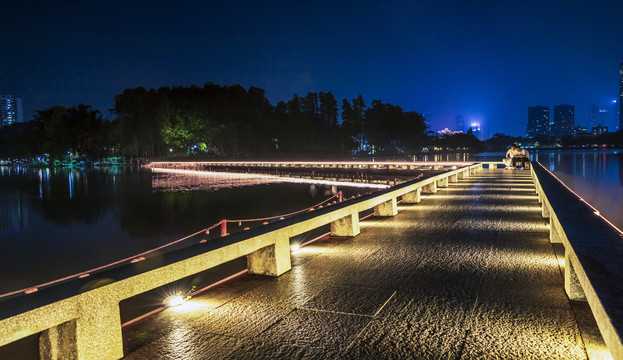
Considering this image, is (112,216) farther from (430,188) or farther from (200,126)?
(200,126)

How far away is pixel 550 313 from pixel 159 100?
93838mm

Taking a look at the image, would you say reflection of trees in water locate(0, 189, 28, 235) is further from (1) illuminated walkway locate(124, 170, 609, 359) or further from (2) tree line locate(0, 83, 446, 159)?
(2) tree line locate(0, 83, 446, 159)

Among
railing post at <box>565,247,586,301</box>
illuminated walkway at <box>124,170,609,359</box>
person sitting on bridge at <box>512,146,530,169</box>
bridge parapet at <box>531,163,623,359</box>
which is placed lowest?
illuminated walkway at <box>124,170,609,359</box>

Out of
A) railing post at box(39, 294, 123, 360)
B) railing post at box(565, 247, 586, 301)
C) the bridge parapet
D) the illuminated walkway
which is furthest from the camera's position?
railing post at box(565, 247, 586, 301)

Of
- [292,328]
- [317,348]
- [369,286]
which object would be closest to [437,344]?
[317,348]

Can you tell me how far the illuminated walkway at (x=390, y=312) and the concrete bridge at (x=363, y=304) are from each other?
17 millimetres

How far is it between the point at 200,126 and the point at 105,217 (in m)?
62.0

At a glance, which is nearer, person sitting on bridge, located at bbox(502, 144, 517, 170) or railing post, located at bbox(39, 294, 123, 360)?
railing post, located at bbox(39, 294, 123, 360)

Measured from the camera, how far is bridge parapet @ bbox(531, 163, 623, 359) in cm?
297

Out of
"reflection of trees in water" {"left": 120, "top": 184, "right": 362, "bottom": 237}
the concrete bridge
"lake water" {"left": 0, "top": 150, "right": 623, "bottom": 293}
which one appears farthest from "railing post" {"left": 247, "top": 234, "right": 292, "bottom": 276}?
"reflection of trees in water" {"left": 120, "top": 184, "right": 362, "bottom": 237}

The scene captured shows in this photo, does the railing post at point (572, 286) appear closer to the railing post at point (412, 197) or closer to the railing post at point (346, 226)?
the railing post at point (346, 226)

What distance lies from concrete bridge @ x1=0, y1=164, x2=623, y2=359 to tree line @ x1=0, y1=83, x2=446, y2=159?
76.4 metres

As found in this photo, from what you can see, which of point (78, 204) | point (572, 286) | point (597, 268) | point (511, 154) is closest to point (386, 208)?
point (572, 286)

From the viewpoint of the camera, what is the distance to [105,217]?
2266 centimetres
